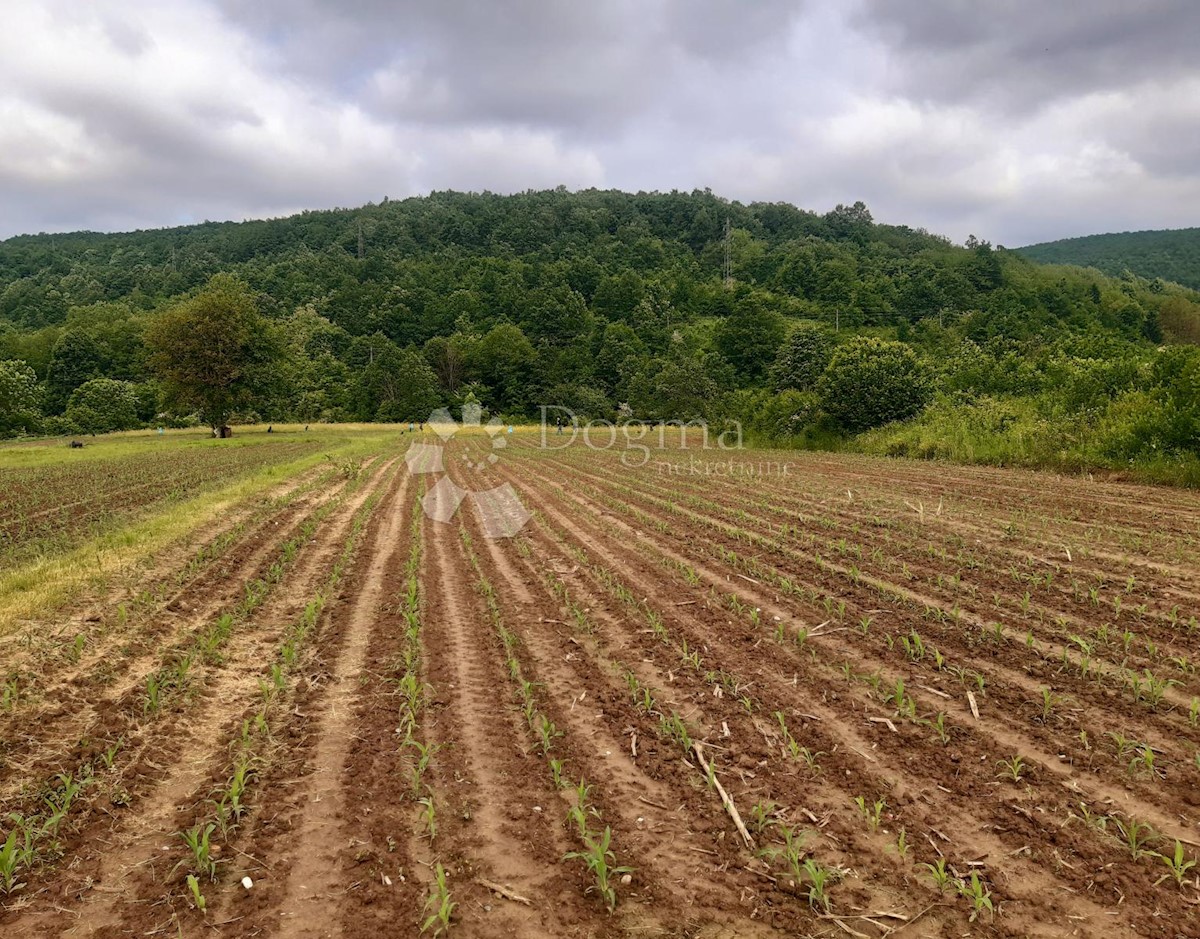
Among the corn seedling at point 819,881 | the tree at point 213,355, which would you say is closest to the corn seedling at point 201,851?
the corn seedling at point 819,881

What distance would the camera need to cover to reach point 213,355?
144ft

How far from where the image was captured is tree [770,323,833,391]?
44656 millimetres

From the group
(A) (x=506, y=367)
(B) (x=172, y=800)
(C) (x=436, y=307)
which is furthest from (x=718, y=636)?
(C) (x=436, y=307)

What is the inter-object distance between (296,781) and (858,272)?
105 m

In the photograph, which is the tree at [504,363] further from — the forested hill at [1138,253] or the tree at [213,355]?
the forested hill at [1138,253]

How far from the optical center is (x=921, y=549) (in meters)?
9.02

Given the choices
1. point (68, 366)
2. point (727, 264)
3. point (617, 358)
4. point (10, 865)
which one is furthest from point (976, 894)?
point (727, 264)

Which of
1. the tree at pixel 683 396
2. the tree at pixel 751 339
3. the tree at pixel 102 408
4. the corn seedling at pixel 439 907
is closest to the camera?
the corn seedling at pixel 439 907

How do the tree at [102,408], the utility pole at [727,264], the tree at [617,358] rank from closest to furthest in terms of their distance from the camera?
the tree at [102,408] → the tree at [617,358] → the utility pole at [727,264]

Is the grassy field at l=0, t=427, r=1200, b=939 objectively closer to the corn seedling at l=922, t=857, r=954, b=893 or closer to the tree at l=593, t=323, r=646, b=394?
the corn seedling at l=922, t=857, r=954, b=893

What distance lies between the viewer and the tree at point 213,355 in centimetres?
4347

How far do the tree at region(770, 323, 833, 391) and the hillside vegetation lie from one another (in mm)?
302

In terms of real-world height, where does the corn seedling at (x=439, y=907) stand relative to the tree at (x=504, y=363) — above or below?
below

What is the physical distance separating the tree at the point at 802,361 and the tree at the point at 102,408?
55.6 meters
